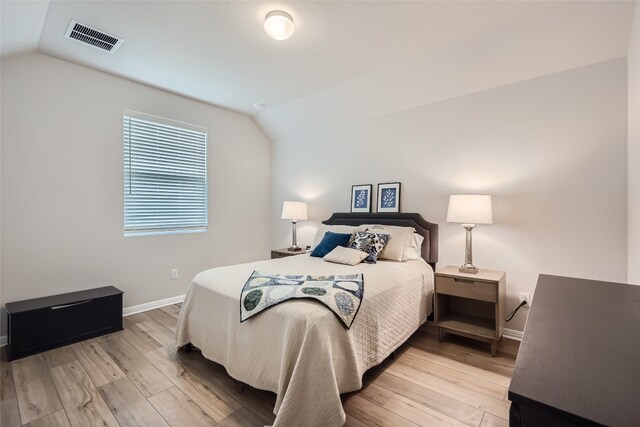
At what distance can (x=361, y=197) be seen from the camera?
3768mm

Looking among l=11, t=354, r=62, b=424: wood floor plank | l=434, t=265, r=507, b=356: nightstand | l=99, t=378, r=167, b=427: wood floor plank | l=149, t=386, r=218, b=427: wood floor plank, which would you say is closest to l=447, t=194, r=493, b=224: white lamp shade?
l=434, t=265, r=507, b=356: nightstand

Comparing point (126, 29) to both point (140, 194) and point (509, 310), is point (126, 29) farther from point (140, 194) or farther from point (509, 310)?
point (509, 310)

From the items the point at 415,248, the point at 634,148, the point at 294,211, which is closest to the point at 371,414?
the point at 415,248

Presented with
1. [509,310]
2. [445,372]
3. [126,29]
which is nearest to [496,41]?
[509,310]

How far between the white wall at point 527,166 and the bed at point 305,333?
83 centimetres

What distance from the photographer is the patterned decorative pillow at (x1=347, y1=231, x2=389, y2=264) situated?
115 inches

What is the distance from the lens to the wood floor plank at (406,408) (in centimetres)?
167

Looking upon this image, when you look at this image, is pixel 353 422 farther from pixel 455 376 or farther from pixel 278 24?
pixel 278 24

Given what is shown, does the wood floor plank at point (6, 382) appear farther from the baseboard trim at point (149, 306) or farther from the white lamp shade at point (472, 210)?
the white lamp shade at point (472, 210)

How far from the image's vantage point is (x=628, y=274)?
2193mm

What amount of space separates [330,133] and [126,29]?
2472mm

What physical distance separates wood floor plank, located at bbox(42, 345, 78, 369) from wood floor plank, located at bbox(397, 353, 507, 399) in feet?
8.65

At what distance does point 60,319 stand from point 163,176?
5.94 ft

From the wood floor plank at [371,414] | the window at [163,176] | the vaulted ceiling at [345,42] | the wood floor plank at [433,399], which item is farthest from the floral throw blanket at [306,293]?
the window at [163,176]
